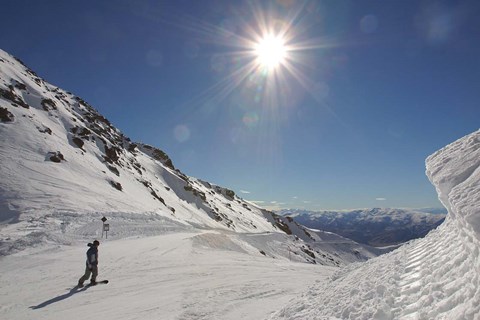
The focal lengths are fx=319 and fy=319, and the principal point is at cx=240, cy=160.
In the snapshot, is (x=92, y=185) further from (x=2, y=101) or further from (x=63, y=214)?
(x=2, y=101)

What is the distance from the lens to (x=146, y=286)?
39.4ft

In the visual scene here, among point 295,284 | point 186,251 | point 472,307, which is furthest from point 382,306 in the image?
point 186,251

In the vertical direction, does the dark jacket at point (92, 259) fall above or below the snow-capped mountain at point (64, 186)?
below

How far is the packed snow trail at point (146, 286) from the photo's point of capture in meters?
9.09

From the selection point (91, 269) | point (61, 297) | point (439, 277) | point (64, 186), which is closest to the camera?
point (439, 277)

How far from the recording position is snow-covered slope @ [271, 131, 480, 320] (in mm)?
3877

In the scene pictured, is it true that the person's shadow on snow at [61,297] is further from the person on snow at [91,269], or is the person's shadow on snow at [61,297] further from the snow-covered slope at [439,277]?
the snow-covered slope at [439,277]

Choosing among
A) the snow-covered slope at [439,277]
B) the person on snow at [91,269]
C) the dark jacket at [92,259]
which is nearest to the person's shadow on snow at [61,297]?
the person on snow at [91,269]

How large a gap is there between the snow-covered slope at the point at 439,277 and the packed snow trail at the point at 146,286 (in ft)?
9.28

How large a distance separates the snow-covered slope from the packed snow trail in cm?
283

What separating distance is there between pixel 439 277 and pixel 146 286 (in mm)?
10214

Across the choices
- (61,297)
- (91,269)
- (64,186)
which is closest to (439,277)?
(61,297)

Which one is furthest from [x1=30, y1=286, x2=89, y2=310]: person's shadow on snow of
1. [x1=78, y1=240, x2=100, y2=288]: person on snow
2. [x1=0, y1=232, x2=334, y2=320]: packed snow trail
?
[x1=78, y1=240, x2=100, y2=288]: person on snow

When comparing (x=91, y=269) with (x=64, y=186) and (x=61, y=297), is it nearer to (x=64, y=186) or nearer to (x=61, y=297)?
(x=61, y=297)
